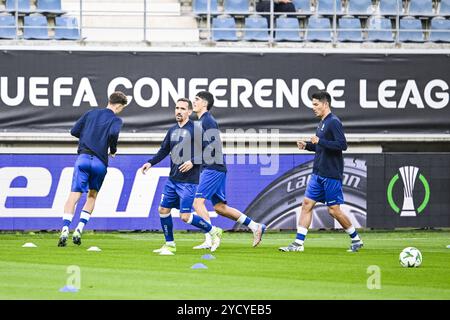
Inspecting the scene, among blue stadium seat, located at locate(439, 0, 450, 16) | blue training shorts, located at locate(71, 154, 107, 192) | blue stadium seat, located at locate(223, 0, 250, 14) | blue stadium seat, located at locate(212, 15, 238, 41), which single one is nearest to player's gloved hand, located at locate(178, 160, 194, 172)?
blue training shorts, located at locate(71, 154, 107, 192)

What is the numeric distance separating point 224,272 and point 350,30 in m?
13.3

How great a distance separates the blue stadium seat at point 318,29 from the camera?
2469 cm

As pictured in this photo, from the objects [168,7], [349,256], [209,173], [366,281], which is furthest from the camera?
[168,7]

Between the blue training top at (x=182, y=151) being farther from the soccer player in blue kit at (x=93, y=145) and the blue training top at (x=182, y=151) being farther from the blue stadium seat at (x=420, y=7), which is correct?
the blue stadium seat at (x=420, y=7)

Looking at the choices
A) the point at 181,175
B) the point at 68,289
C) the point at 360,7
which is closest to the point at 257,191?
the point at 360,7

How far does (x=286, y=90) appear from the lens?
2372 cm

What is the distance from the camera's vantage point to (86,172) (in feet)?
53.8

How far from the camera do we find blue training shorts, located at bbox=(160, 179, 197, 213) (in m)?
15.5

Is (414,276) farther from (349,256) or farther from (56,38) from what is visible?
(56,38)

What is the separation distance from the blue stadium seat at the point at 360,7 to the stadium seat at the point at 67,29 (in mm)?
6477

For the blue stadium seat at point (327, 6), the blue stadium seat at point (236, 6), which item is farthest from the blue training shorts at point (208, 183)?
the blue stadium seat at point (327, 6)

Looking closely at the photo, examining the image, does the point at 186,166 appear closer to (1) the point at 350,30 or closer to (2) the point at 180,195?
(2) the point at 180,195

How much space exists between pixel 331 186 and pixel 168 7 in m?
11.6

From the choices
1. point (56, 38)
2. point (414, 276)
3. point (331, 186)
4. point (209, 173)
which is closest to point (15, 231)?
point (56, 38)
